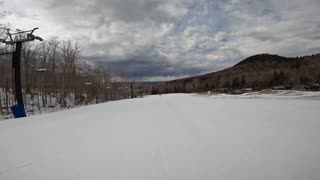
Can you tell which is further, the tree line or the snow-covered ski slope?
the tree line

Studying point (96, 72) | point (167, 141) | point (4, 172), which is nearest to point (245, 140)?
point (167, 141)

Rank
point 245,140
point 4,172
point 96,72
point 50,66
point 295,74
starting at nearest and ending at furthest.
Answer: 1. point 4,172
2. point 245,140
3. point 50,66
4. point 96,72
5. point 295,74

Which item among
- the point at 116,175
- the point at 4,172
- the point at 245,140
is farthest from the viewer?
the point at 245,140

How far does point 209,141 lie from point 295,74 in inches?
4334

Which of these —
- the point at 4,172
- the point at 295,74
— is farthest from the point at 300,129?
the point at 295,74

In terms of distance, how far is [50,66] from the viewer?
39.3m

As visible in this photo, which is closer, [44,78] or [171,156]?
[171,156]

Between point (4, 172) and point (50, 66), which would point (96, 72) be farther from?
point (4, 172)

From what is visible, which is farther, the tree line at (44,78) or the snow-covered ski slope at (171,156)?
the tree line at (44,78)

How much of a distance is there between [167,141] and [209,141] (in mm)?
992

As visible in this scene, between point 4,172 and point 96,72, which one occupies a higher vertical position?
point 96,72

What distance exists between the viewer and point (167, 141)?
5219 millimetres

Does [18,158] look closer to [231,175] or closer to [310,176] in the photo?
[231,175]

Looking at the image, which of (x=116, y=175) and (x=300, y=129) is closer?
(x=116, y=175)
